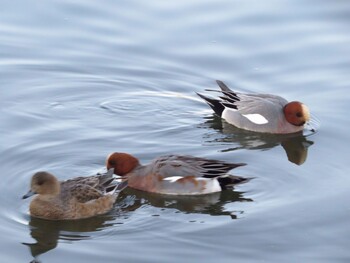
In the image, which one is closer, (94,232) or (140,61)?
(94,232)

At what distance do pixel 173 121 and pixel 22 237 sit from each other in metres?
3.30

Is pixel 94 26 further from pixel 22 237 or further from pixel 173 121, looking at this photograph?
pixel 22 237

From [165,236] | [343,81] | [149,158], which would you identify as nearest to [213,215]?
[165,236]

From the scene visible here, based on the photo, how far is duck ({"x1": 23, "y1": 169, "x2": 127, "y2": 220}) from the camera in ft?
30.1

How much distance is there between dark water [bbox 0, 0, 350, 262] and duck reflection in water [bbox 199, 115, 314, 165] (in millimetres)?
28

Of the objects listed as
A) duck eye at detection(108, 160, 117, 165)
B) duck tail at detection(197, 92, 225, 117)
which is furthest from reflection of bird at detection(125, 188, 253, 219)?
duck tail at detection(197, 92, 225, 117)

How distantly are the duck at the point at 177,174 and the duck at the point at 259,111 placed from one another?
1.97 metres

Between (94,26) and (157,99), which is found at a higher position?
(94,26)

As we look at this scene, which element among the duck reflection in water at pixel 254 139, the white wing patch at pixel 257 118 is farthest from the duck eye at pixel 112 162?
the white wing patch at pixel 257 118

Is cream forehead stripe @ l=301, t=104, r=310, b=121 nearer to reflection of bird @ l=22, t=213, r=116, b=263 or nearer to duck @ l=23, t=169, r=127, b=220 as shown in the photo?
duck @ l=23, t=169, r=127, b=220

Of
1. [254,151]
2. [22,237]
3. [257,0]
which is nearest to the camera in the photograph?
[22,237]

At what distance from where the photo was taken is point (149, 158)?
415 inches

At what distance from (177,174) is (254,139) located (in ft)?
6.23

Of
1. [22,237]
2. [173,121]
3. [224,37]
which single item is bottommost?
[22,237]
